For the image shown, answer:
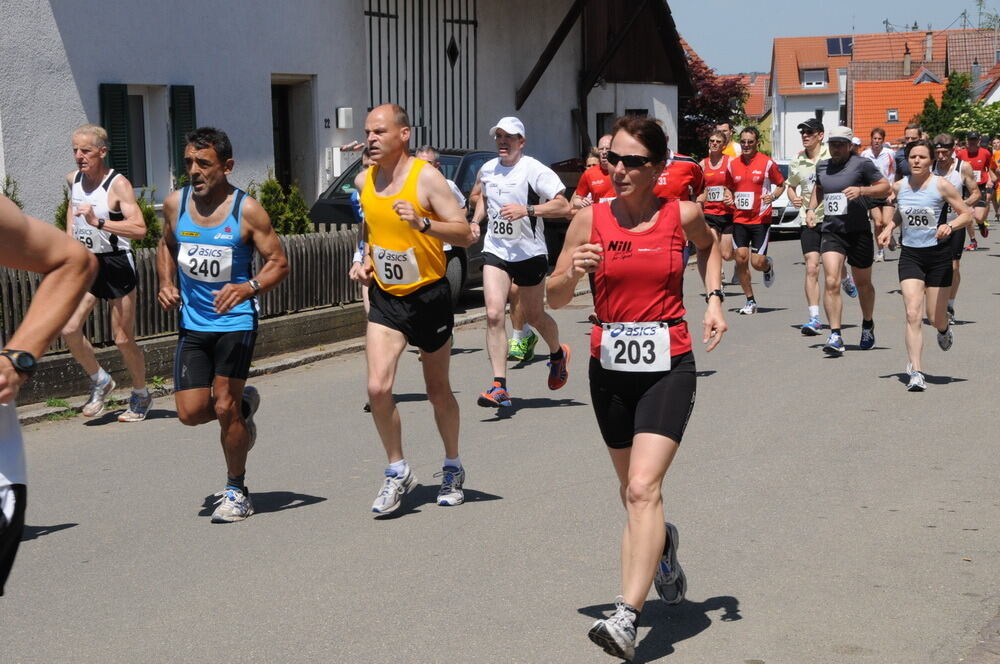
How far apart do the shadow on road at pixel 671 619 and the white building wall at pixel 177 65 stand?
35.6 feet

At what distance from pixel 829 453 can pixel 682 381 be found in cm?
346

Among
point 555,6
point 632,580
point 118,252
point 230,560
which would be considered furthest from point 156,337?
point 555,6

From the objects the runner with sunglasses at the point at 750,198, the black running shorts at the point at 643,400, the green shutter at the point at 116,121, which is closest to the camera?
the black running shorts at the point at 643,400

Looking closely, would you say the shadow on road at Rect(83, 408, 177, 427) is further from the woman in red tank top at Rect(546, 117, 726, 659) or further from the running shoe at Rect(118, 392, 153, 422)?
the woman in red tank top at Rect(546, 117, 726, 659)

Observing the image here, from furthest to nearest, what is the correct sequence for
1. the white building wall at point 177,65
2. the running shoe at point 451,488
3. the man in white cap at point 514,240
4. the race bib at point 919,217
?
1. the white building wall at point 177,65
2. the race bib at point 919,217
3. the man in white cap at point 514,240
4. the running shoe at point 451,488

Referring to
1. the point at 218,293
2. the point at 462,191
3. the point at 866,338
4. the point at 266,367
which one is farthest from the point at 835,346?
the point at 218,293

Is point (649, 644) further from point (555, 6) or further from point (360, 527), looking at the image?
point (555, 6)

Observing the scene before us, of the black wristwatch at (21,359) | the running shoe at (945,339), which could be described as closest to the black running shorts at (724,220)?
the running shoe at (945,339)

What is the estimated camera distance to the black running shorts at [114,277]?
9.82m

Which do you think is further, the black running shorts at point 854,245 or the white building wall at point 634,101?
the white building wall at point 634,101

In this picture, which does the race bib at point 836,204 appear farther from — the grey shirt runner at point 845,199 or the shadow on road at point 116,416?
the shadow on road at point 116,416

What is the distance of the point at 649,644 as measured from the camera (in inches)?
200

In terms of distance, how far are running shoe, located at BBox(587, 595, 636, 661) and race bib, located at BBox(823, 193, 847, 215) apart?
8.27 m

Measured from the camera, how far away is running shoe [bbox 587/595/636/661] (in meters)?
4.59
